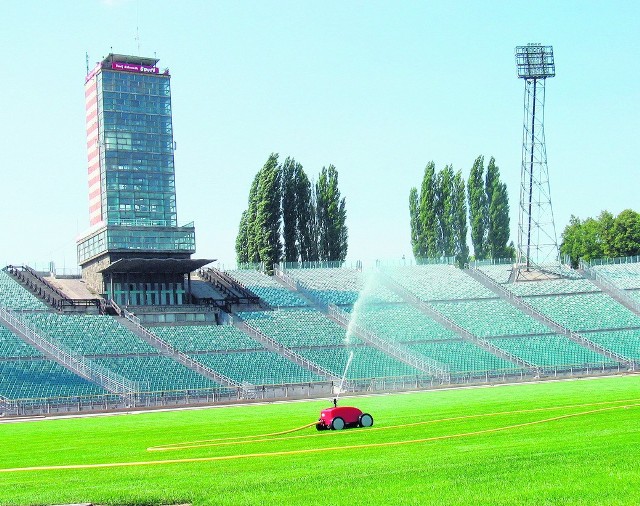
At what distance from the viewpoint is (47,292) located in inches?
2768

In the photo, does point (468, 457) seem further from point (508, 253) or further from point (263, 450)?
point (508, 253)

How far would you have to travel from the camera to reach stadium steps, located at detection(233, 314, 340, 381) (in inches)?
2477

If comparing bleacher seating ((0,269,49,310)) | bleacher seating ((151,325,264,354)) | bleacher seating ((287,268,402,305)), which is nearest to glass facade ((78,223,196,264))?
bleacher seating ((0,269,49,310))

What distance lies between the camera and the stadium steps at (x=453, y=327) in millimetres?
67812

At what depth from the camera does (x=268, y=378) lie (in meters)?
60.3

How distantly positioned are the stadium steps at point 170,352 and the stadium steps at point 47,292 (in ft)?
8.87

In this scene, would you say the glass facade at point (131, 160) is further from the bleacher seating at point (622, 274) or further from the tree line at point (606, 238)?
the tree line at point (606, 238)

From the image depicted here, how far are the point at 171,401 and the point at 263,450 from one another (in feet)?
104

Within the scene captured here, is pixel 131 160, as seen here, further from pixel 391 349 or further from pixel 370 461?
pixel 370 461

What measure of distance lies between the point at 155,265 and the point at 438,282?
27958 mm

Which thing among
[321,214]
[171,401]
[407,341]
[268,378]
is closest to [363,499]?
[171,401]

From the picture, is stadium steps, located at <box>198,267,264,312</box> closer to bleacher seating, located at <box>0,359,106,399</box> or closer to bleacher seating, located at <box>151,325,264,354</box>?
bleacher seating, located at <box>151,325,264,354</box>

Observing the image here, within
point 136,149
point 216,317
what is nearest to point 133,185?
point 136,149

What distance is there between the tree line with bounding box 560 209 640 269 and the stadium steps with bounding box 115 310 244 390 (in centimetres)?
6150
